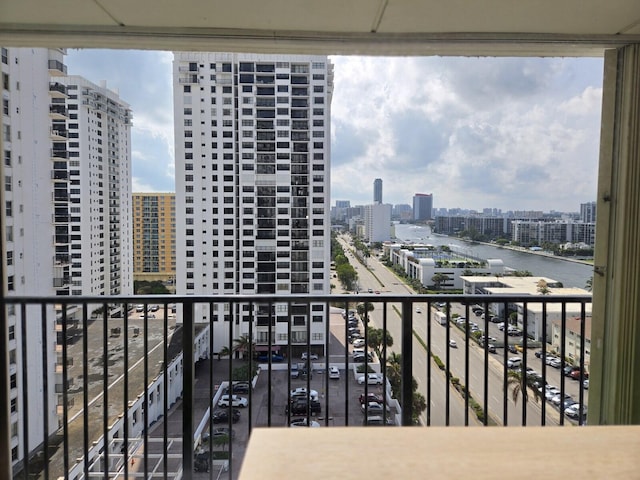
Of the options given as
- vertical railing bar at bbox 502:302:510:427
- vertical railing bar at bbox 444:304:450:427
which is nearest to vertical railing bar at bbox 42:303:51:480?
vertical railing bar at bbox 444:304:450:427

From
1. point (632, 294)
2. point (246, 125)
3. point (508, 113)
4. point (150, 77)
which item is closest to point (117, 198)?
point (150, 77)

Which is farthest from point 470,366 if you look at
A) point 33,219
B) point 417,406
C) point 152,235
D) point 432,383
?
point 152,235

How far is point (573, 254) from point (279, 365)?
201 centimetres

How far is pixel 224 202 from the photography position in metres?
7.35

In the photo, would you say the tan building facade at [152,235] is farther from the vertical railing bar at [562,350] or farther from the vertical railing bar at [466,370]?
the vertical railing bar at [562,350]

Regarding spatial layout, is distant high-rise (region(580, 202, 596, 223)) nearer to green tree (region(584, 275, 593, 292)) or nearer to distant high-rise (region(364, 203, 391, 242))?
green tree (region(584, 275, 593, 292))

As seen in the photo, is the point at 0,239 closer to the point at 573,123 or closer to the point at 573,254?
the point at 573,254

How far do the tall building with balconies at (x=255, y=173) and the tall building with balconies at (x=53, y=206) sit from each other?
1825mm

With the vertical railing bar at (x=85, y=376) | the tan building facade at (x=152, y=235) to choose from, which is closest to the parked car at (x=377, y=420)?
the vertical railing bar at (x=85, y=376)

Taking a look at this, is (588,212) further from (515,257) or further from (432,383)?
(432,383)

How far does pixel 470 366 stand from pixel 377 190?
161 centimetres

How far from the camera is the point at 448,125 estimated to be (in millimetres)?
3207

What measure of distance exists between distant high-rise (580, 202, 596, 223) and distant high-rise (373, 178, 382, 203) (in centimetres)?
138

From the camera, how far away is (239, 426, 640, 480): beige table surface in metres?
0.68
